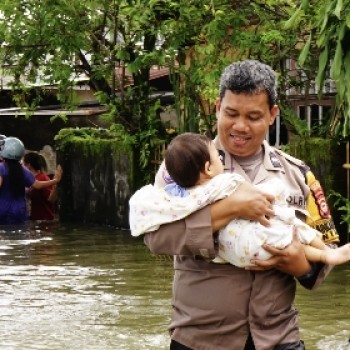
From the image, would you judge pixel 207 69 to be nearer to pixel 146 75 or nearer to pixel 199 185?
pixel 146 75

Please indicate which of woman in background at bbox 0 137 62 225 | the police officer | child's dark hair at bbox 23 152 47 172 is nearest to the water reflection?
woman in background at bbox 0 137 62 225

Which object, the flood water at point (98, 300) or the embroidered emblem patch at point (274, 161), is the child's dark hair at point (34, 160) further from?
the embroidered emblem patch at point (274, 161)

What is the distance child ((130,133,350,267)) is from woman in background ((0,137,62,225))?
503 inches

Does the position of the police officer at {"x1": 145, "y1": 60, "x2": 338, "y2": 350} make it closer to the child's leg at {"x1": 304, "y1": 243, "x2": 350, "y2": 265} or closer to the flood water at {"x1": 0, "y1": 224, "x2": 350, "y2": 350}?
the child's leg at {"x1": 304, "y1": 243, "x2": 350, "y2": 265}

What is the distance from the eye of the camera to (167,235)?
413 centimetres

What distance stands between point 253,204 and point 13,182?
13.1 m

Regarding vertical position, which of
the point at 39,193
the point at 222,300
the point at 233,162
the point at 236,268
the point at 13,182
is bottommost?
the point at 39,193

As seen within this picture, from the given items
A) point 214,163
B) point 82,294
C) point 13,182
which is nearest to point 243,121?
point 214,163

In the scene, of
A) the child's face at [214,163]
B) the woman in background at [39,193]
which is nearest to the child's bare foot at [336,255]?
the child's face at [214,163]

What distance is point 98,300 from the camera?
35.0 feet

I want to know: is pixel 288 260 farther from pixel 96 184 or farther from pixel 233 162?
pixel 96 184

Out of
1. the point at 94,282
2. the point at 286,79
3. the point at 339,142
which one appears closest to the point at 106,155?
the point at 286,79

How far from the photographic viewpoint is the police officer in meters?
4.10

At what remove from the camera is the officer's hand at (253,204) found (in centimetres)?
408
